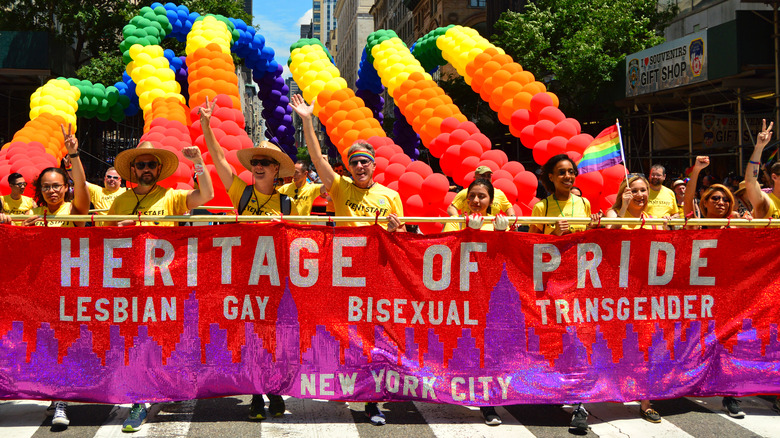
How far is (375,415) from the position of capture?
5469mm

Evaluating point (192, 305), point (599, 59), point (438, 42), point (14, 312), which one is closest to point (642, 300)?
point (192, 305)

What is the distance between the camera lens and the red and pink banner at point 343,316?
5375 mm

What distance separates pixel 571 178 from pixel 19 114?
27572mm

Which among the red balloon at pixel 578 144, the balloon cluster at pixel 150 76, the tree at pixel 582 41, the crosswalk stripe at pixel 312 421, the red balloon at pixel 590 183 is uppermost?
the tree at pixel 582 41

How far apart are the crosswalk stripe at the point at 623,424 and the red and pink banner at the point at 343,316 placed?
0.22 meters

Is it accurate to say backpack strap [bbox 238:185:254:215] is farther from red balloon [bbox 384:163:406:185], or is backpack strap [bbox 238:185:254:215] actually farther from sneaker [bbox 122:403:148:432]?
red balloon [bbox 384:163:406:185]

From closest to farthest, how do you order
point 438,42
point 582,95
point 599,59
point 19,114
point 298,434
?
point 298,434, point 438,42, point 599,59, point 582,95, point 19,114

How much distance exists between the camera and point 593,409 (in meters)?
5.88

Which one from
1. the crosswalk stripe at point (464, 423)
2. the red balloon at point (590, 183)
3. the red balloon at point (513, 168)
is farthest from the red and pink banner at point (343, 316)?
the red balloon at point (513, 168)

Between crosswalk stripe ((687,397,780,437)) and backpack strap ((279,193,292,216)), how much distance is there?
3737 millimetres

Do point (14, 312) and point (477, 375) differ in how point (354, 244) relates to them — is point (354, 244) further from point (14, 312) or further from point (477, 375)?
point (14, 312)

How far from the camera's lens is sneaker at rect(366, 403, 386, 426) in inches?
212

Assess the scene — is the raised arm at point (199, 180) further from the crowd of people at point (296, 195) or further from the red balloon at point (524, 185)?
the red balloon at point (524, 185)

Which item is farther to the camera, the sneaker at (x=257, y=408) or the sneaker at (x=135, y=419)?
the sneaker at (x=257, y=408)
